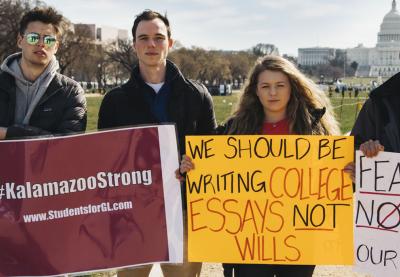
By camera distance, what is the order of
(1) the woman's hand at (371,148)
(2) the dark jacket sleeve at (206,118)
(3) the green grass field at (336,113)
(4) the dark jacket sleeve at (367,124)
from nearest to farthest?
(1) the woman's hand at (371,148) < (4) the dark jacket sleeve at (367,124) < (2) the dark jacket sleeve at (206,118) < (3) the green grass field at (336,113)

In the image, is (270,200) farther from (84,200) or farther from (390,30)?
(390,30)

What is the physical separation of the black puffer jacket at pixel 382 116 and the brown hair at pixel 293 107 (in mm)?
317

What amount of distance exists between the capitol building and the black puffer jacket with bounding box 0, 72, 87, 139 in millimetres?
169012

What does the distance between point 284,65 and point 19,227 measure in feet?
7.61

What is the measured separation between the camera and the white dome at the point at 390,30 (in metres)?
178

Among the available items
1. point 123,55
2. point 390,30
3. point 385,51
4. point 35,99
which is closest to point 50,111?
point 35,99

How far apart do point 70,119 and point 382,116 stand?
2.31 metres

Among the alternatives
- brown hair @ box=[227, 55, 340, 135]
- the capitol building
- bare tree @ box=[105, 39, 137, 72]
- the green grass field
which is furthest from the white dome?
brown hair @ box=[227, 55, 340, 135]

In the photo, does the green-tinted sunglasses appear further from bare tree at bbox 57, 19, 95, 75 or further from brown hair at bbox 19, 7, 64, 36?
bare tree at bbox 57, 19, 95, 75

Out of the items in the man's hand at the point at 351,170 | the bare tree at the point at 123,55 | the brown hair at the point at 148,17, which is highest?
the bare tree at the point at 123,55

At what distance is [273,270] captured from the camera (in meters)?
4.32

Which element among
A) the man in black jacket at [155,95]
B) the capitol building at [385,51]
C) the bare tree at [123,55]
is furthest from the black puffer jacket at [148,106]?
the capitol building at [385,51]

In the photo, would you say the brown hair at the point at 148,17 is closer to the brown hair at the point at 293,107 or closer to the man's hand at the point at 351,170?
the brown hair at the point at 293,107

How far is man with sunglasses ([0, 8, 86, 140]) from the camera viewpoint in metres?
4.37
